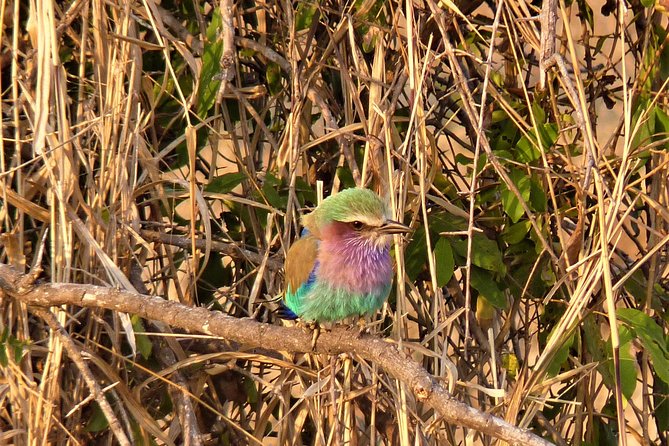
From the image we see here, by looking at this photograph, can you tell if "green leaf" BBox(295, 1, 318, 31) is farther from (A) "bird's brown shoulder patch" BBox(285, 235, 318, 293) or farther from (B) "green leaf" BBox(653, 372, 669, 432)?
(B) "green leaf" BBox(653, 372, 669, 432)

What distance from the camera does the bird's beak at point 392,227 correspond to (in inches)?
95.1

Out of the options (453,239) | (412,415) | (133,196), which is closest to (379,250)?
(453,239)

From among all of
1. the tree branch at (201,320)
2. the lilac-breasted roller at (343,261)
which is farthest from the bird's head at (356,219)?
the tree branch at (201,320)

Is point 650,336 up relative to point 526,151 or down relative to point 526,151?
down

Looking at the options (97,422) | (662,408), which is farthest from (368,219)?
(662,408)

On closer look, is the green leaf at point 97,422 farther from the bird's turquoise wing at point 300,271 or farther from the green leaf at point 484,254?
A: the green leaf at point 484,254

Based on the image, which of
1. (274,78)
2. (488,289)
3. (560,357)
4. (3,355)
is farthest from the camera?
(274,78)

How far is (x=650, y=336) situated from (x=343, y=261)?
30.0 inches

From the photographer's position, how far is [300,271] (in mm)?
2486

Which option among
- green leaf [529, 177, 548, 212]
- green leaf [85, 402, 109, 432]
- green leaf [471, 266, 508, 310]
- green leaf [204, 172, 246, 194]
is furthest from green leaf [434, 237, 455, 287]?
green leaf [85, 402, 109, 432]

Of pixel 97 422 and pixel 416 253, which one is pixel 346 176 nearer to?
pixel 416 253

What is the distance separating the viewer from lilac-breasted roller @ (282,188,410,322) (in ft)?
7.86

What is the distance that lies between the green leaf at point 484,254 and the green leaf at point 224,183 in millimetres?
637

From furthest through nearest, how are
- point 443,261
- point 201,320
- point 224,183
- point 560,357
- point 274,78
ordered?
1. point 274,78
2. point 224,183
3. point 443,261
4. point 560,357
5. point 201,320
